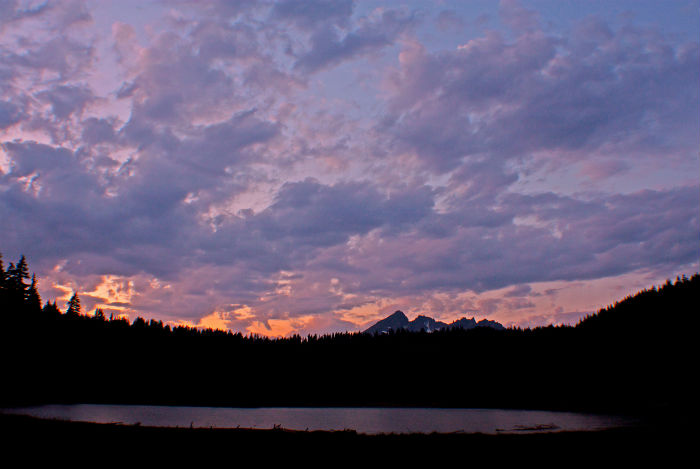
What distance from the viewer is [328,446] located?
2022 cm

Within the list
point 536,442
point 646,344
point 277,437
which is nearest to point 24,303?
point 277,437

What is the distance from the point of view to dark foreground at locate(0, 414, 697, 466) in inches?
770

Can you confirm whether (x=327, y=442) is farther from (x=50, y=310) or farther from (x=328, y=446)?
(x=50, y=310)

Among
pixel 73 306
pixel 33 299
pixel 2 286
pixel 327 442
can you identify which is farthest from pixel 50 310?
pixel 327 442

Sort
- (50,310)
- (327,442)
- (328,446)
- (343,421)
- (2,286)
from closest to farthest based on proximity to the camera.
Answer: (328,446) < (327,442) < (2,286) < (343,421) < (50,310)

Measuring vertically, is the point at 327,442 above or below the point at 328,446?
above

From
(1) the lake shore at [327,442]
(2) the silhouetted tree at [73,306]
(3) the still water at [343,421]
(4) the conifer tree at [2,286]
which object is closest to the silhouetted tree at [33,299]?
(4) the conifer tree at [2,286]

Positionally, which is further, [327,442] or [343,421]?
[343,421]

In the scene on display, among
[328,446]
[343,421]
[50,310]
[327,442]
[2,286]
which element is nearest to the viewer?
[328,446]

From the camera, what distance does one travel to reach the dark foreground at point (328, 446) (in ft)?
64.2

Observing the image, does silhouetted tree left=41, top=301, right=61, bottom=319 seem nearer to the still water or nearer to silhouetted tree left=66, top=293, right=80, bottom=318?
silhouetted tree left=66, top=293, right=80, bottom=318

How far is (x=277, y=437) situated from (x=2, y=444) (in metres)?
11.5

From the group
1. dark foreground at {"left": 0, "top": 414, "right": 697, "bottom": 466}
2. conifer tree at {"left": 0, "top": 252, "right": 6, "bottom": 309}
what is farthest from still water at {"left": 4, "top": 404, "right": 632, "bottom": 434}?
dark foreground at {"left": 0, "top": 414, "right": 697, "bottom": 466}

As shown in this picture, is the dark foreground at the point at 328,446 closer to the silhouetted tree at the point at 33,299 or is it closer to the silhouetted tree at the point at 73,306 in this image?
the silhouetted tree at the point at 33,299
